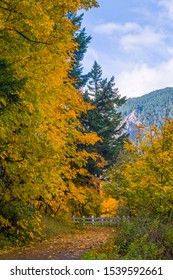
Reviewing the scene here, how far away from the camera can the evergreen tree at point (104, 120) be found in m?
35.1

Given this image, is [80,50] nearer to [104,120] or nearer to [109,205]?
[104,120]

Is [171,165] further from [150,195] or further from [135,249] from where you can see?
[135,249]

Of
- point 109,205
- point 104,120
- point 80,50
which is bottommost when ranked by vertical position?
point 109,205

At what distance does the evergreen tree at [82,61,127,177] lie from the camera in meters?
35.1

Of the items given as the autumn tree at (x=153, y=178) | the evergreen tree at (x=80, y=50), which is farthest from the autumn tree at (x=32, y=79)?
the evergreen tree at (x=80, y=50)

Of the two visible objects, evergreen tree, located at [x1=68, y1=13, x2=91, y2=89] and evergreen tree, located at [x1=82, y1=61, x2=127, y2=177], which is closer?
evergreen tree, located at [x1=68, y1=13, x2=91, y2=89]

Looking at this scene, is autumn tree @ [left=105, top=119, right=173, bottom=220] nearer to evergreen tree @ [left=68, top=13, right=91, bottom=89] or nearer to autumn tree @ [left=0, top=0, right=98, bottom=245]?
autumn tree @ [left=0, top=0, right=98, bottom=245]

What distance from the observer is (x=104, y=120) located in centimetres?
3809

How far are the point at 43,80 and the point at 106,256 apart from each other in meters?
4.68

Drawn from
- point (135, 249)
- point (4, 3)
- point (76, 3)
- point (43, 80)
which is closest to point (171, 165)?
point (135, 249)

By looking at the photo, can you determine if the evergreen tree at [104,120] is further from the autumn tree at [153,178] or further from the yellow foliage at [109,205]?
the autumn tree at [153,178]

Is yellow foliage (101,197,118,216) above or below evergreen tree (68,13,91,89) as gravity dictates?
below

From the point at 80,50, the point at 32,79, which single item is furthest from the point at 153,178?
the point at 80,50

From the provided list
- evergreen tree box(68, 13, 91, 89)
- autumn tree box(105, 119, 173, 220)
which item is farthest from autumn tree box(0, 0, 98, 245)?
evergreen tree box(68, 13, 91, 89)
